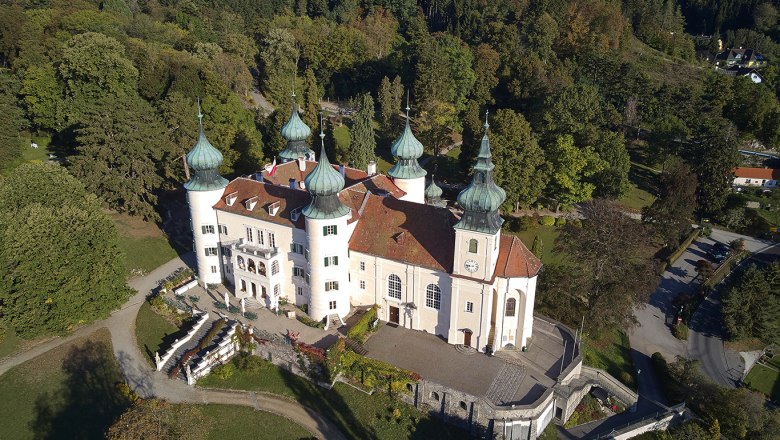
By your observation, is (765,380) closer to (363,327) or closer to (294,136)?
(363,327)

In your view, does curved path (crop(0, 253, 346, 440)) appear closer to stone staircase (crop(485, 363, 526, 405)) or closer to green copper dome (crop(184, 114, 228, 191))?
stone staircase (crop(485, 363, 526, 405))

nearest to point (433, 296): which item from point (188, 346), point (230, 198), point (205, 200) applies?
point (188, 346)

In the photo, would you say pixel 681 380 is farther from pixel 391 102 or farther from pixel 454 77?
pixel 454 77

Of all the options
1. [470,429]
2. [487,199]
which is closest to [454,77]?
[487,199]

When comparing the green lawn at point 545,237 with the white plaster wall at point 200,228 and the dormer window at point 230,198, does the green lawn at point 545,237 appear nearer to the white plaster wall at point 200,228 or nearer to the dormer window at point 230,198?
the dormer window at point 230,198

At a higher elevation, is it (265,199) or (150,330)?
(265,199)

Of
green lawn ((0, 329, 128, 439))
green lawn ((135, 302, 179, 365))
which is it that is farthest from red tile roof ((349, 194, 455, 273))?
green lawn ((0, 329, 128, 439))
